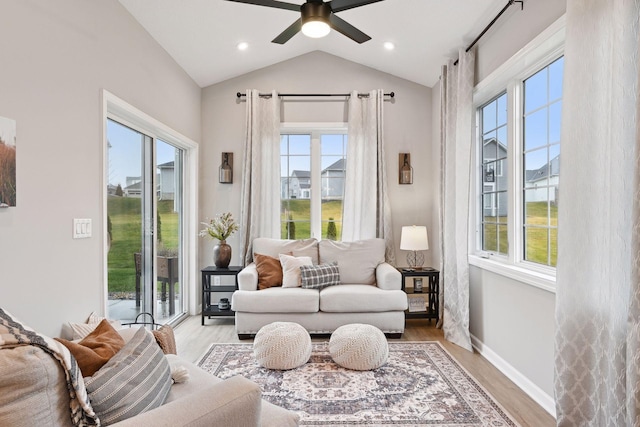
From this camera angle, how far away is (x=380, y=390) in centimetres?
256

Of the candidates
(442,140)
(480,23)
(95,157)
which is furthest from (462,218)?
(95,157)

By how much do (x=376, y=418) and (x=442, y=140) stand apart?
2.73 m

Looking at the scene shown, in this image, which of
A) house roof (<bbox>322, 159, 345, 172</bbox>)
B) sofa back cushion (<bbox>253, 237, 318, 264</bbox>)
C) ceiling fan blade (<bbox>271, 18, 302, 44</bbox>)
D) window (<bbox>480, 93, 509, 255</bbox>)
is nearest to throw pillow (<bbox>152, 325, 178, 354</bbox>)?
sofa back cushion (<bbox>253, 237, 318, 264</bbox>)

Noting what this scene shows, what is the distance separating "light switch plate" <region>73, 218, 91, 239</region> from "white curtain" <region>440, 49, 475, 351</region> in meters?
2.92

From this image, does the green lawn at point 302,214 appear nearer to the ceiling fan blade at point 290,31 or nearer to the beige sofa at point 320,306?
the beige sofa at point 320,306

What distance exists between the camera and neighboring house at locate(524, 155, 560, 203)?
2.51m

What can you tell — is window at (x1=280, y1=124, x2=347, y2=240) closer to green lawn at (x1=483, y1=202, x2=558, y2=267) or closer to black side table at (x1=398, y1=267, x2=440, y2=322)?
black side table at (x1=398, y1=267, x2=440, y2=322)

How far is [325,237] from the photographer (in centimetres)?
476

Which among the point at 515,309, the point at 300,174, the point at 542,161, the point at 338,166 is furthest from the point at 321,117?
the point at 515,309

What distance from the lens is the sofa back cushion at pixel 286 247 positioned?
423 centimetres

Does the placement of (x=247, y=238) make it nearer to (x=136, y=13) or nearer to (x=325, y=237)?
(x=325, y=237)

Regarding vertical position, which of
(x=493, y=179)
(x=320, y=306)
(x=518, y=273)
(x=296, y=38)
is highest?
(x=296, y=38)

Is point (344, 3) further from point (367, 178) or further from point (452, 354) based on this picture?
point (452, 354)

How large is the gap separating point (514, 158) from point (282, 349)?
7.53 ft
